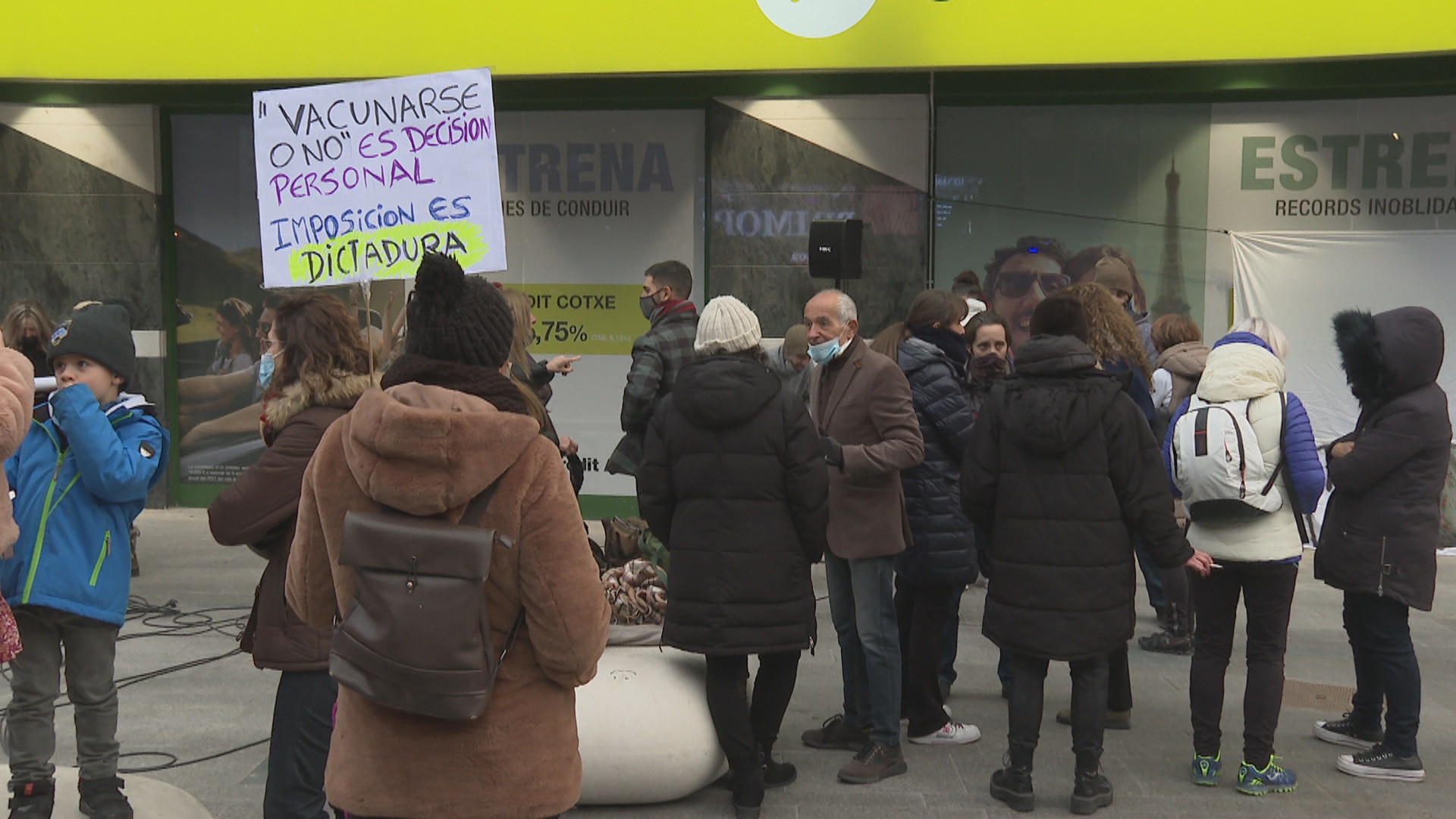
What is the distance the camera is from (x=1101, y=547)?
485cm

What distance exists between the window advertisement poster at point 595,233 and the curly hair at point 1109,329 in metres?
5.32

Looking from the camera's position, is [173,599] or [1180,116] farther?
[1180,116]

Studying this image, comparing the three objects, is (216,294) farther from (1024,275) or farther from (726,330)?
(726,330)

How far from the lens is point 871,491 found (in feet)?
17.8

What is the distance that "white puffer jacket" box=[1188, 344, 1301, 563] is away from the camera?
201 inches

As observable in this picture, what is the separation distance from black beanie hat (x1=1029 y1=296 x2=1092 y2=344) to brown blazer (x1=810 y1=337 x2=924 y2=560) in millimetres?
602

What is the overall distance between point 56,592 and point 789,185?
25.6 ft

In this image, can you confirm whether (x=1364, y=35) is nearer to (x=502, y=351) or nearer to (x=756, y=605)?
(x=756, y=605)

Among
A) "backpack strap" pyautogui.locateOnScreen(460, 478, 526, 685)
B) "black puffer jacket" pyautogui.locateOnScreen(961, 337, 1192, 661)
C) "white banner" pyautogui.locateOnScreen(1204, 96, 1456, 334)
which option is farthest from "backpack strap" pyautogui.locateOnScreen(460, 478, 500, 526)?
"white banner" pyautogui.locateOnScreen(1204, 96, 1456, 334)

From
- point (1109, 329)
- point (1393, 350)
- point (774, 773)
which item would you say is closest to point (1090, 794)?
point (774, 773)

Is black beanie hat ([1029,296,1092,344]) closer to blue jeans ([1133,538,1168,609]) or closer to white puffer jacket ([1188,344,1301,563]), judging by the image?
white puffer jacket ([1188,344,1301,563])

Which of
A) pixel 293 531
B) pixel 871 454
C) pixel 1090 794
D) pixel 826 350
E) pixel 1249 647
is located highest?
pixel 826 350

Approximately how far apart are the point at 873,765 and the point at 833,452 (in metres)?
1.31

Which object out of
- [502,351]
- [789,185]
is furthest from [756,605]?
[789,185]
